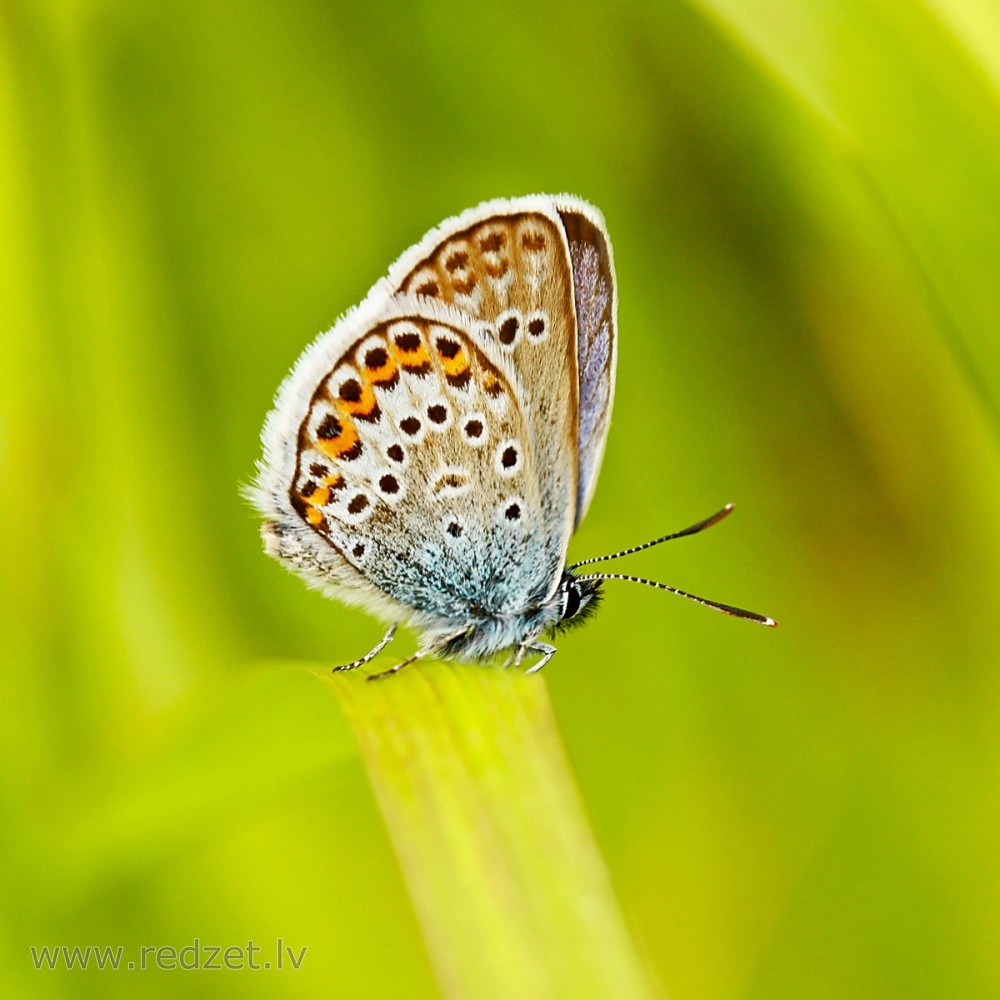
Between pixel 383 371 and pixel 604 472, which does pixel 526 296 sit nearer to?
pixel 383 371

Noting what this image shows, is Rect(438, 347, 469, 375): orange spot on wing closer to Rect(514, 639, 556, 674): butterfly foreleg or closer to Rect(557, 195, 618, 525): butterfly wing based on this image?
Rect(557, 195, 618, 525): butterfly wing

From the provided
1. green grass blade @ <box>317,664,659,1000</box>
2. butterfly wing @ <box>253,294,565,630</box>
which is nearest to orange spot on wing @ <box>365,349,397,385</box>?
butterfly wing @ <box>253,294,565,630</box>

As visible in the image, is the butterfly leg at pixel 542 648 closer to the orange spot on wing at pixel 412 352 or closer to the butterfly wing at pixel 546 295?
the butterfly wing at pixel 546 295

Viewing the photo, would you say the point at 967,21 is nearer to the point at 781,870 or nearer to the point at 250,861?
the point at 781,870

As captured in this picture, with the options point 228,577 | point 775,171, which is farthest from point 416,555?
point 775,171

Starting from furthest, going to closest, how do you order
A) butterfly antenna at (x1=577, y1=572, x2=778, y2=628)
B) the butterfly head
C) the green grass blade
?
the butterfly head
butterfly antenna at (x1=577, y1=572, x2=778, y2=628)
the green grass blade
